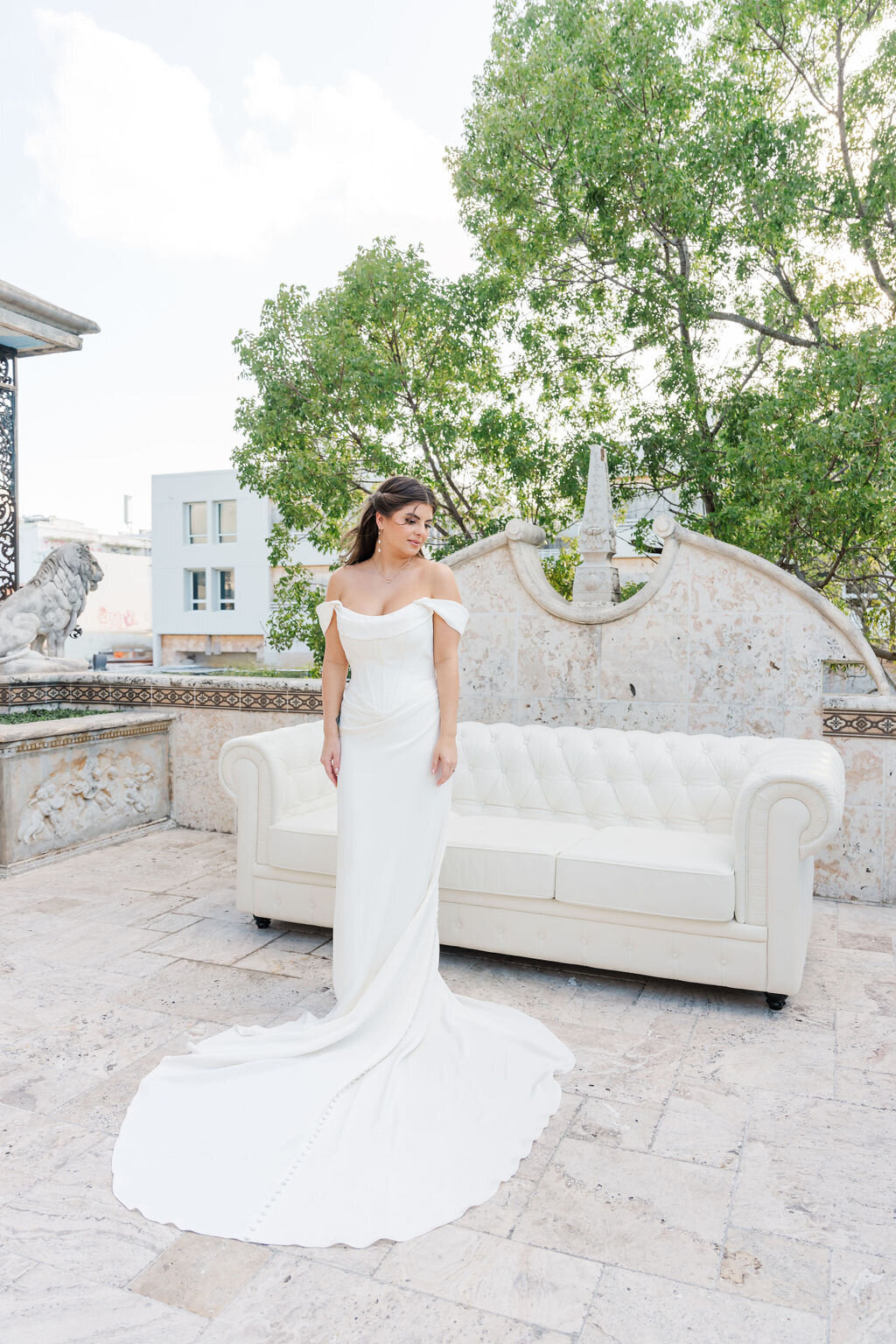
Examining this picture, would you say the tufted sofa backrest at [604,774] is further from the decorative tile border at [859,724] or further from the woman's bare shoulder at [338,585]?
the woman's bare shoulder at [338,585]

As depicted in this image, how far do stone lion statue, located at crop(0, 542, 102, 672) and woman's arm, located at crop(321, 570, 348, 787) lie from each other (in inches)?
153

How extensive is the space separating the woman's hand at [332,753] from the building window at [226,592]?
2619cm

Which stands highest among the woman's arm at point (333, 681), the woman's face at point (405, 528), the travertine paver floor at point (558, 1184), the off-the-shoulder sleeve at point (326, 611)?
the woman's face at point (405, 528)

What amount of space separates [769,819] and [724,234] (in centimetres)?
553

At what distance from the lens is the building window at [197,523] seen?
2838cm

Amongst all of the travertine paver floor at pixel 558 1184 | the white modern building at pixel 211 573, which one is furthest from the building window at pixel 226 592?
the travertine paver floor at pixel 558 1184

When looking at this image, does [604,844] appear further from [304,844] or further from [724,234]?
[724,234]

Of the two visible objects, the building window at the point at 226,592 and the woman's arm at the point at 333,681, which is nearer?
the woman's arm at the point at 333,681

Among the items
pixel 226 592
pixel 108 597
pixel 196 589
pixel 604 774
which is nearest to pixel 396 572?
pixel 604 774

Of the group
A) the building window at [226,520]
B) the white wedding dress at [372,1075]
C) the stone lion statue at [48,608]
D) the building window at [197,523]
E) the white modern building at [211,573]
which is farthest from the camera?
the building window at [197,523]

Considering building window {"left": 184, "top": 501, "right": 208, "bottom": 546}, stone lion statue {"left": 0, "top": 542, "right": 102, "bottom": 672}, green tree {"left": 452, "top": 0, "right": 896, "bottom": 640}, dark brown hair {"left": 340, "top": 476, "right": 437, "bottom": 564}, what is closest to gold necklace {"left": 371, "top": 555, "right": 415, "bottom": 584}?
dark brown hair {"left": 340, "top": 476, "right": 437, "bottom": 564}

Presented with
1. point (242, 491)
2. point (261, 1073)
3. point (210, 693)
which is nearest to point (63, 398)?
point (210, 693)

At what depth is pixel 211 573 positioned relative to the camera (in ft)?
93.9

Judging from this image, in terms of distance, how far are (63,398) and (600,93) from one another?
8.20 m
